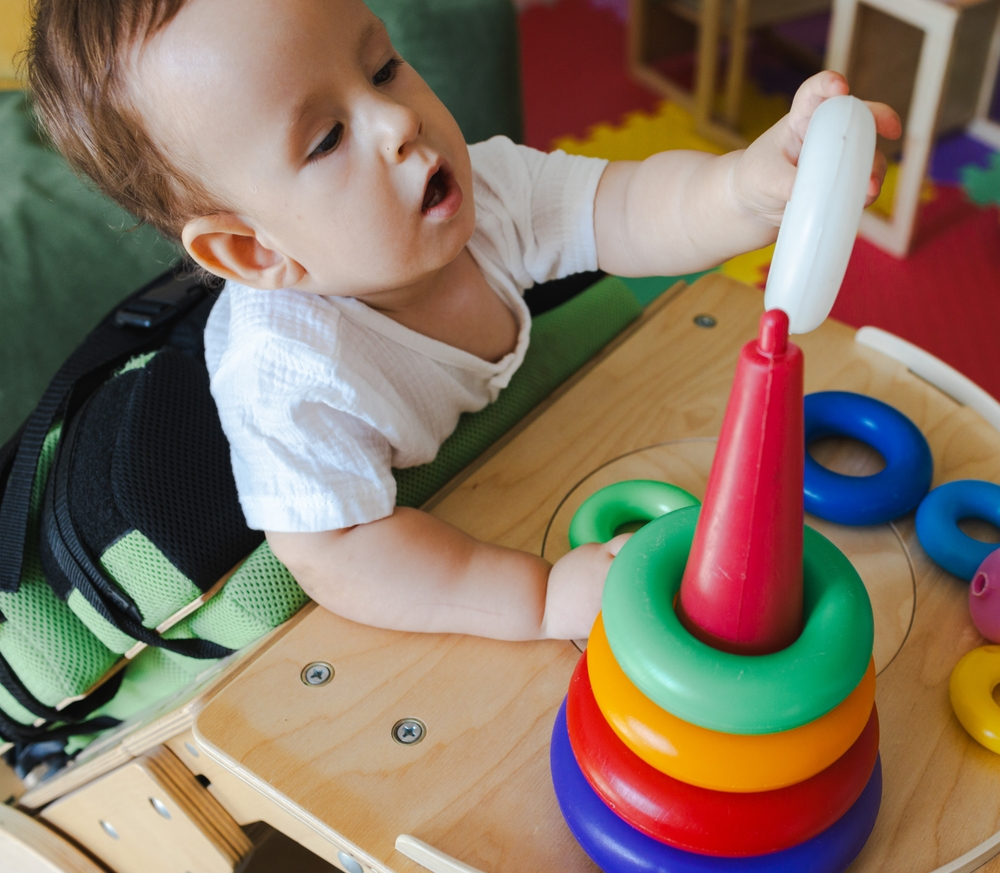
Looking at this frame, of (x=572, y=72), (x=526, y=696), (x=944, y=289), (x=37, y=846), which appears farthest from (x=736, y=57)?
(x=37, y=846)

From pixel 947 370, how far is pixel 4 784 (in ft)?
2.98

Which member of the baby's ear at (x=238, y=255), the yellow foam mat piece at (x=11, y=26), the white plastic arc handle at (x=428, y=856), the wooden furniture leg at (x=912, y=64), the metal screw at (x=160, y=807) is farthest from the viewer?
the wooden furniture leg at (x=912, y=64)

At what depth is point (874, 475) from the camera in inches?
24.4

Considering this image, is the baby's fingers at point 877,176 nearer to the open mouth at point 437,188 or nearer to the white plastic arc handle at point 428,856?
the open mouth at point 437,188

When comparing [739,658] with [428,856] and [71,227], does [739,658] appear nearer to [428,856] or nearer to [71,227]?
[428,856]

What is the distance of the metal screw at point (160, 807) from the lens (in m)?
0.68

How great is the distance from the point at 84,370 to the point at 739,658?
56 centimetres

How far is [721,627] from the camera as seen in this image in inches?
16.5

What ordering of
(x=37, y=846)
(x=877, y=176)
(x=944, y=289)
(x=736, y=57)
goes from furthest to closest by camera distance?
(x=736, y=57) → (x=944, y=289) → (x=37, y=846) → (x=877, y=176)

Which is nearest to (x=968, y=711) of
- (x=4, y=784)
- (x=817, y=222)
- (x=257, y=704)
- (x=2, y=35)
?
(x=817, y=222)

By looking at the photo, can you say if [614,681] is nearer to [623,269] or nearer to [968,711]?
[968,711]

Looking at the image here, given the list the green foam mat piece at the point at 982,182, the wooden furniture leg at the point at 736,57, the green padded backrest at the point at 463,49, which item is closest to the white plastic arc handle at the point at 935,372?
the green padded backrest at the point at 463,49

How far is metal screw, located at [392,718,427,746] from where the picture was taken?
535 millimetres

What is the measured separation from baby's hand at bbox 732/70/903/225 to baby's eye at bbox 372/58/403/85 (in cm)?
23
